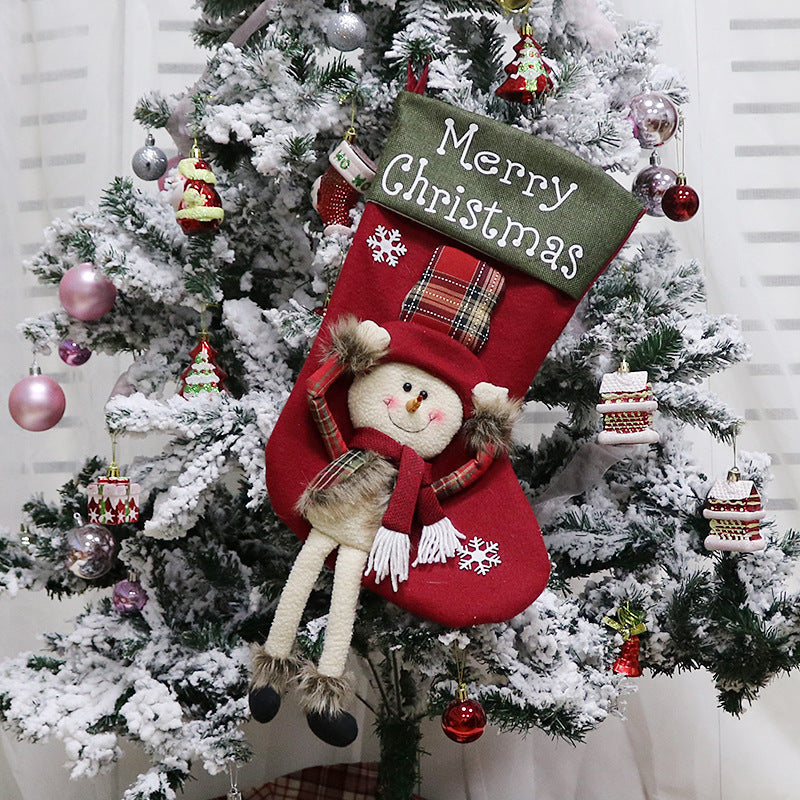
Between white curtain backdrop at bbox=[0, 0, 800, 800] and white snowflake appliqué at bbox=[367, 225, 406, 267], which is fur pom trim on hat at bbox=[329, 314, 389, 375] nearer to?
white snowflake appliqué at bbox=[367, 225, 406, 267]

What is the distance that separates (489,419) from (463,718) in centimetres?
33

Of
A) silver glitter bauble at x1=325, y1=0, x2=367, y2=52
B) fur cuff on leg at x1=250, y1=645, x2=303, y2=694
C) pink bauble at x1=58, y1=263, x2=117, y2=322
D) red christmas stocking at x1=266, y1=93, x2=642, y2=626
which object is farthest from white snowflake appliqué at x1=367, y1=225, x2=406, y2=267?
fur cuff on leg at x1=250, y1=645, x2=303, y2=694

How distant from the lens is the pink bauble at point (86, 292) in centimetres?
108

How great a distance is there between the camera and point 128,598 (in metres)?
1.11

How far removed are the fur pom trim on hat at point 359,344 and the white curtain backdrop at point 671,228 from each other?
708 millimetres

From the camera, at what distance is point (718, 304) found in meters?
1.52

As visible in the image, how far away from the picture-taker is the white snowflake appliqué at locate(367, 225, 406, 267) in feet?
3.40

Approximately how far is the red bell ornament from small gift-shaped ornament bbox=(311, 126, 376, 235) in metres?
0.56

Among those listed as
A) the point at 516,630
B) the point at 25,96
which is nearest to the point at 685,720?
the point at 516,630

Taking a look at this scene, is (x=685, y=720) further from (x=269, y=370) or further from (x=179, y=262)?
(x=179, y=262)

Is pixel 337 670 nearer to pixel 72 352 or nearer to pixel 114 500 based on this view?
pixel 114 500

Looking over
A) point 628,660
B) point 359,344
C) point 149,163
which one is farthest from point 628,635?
point 149,163

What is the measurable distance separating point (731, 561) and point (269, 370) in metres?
0.62

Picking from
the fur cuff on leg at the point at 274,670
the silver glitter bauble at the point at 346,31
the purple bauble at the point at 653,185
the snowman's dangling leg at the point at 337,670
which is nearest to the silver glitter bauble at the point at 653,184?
the purple bauble at the point at 653,185
